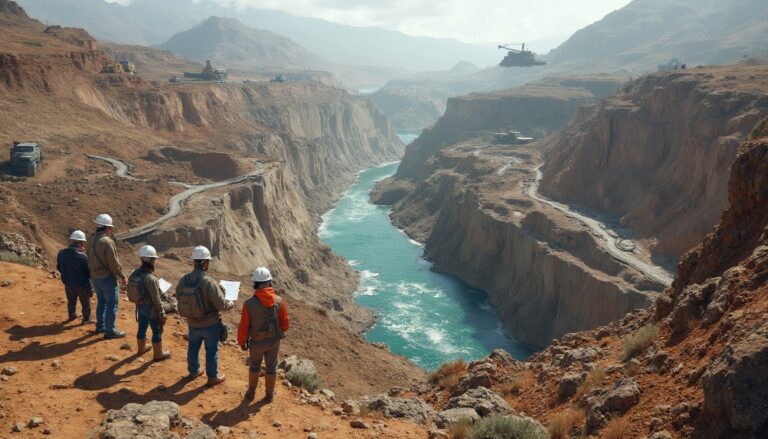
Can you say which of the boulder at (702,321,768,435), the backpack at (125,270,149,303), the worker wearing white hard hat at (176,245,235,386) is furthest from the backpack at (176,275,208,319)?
the boulder at (702,321,768,435)

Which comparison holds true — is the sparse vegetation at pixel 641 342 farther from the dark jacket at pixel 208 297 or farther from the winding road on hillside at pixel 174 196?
the winding road on hillside at pixel 174 196

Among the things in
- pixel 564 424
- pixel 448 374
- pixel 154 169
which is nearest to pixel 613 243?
pixel 448 374

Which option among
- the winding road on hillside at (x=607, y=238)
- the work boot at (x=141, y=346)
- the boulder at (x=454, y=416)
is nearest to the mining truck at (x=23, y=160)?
the work boot at (x=141, y=346)

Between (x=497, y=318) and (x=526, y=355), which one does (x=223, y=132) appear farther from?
(x=526, y=355)

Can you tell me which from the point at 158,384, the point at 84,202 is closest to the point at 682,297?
the point at 158,384

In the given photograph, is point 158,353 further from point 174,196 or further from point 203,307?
point 174,196
